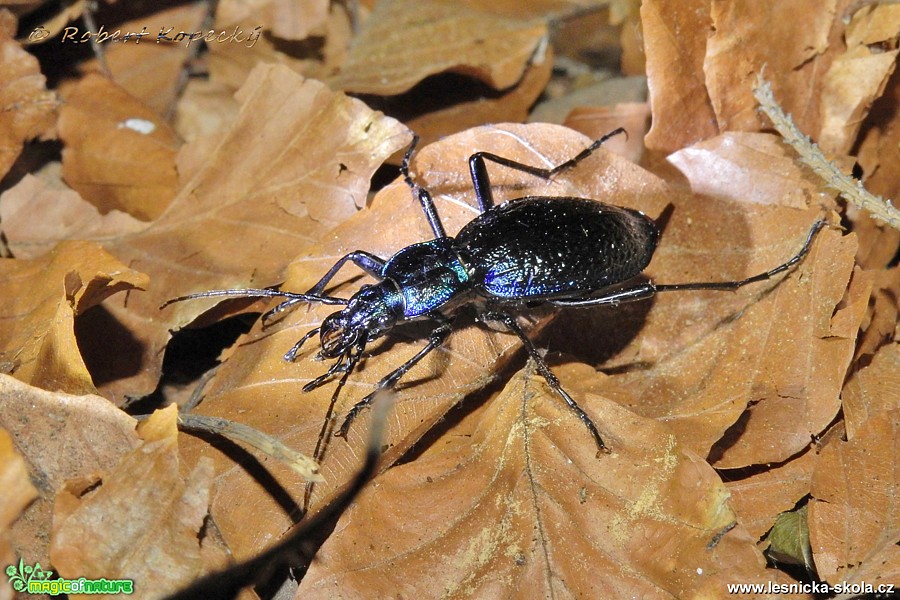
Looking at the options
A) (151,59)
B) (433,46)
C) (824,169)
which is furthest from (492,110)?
(151,59)

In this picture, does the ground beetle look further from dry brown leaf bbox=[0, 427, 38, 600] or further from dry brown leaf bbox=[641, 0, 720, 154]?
dry brown leaf bbox=[0, 427, 38, 600]

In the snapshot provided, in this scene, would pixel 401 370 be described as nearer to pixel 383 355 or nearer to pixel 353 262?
pixel 383 355

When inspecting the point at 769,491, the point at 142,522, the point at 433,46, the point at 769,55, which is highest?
the point at 769,55

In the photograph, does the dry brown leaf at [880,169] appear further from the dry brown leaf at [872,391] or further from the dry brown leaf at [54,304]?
the dry brown leaf at [54,304]

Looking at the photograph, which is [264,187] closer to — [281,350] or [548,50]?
[281,350]

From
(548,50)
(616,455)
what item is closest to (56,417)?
(616,455)
